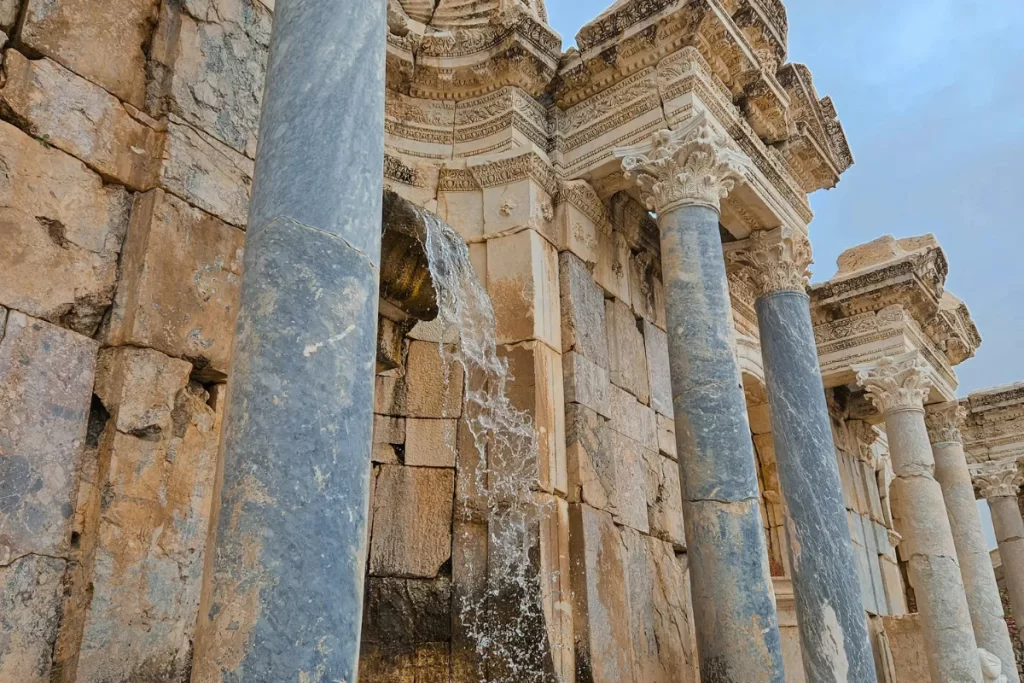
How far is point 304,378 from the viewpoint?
277cm

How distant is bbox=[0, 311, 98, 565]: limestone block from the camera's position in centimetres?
293

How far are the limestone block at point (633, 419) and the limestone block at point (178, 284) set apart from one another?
3.84 meters

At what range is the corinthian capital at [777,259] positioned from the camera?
26.1ft

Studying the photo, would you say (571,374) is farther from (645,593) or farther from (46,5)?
(46,5)

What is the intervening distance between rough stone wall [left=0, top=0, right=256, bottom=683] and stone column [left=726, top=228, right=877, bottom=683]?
5.21 metres

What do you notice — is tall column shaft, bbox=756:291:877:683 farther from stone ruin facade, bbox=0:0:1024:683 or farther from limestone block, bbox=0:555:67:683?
limestone block, bbox=0:555:67:683

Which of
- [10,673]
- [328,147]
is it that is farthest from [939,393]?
[10,673]

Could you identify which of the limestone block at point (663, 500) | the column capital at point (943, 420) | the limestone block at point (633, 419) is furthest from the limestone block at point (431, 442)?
the column capital at point (943, 420)

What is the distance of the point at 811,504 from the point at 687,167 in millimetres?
3099

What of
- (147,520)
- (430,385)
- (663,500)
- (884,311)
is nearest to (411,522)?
(430,385)

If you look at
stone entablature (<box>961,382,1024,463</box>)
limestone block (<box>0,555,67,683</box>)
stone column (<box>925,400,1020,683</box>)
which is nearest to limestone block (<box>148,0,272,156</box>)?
Answer: limestone block (<box>0,555,67,683</box>)

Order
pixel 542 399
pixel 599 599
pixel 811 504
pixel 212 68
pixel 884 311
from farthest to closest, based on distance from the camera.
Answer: pixel 884 311 → pixel 811 504 → pixel 542 399 → pixel 599 599 → pixel 212 68

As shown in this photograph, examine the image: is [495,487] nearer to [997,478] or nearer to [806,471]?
[806,471]

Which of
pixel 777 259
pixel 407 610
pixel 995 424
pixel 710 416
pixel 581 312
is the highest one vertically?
pixel 995 424
